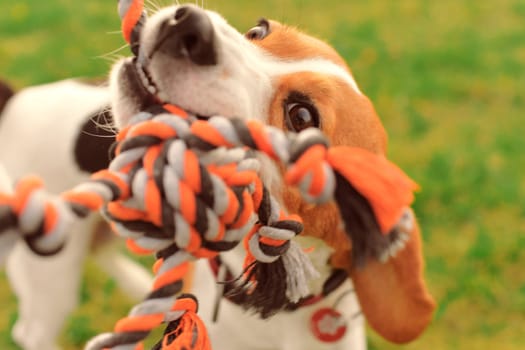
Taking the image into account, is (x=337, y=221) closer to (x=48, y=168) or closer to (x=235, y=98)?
(x=235, y=98)

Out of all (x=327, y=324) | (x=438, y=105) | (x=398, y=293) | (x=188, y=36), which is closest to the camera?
(x=188, y=36)

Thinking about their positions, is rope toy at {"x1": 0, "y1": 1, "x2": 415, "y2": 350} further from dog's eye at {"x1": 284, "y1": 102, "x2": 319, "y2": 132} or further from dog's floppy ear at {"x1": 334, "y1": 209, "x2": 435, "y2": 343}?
dog's floppy ear at {"x1": 334, "y1": 209, "x2": 435, "y2": 343}

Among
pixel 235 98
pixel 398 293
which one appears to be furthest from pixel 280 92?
pixel 398 293

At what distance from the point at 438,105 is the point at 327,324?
224cm

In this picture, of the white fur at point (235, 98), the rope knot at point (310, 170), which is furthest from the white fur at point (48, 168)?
the rope knot at point (310, 170)

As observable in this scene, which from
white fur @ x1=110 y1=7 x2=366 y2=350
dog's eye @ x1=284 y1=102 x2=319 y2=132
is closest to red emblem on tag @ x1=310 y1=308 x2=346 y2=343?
white fur @ x1=110 y1=7 x2=366 y2=350

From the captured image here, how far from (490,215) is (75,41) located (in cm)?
252

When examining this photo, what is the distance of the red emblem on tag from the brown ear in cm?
10

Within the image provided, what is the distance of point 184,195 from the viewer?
87cm

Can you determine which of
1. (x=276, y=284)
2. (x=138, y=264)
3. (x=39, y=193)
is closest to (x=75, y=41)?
(x=138, y=264)

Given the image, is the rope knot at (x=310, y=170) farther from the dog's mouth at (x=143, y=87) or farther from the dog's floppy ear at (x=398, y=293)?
the dog's floppy ear at (x=398, y=293)

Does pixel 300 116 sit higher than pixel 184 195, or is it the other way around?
pixel 184 195

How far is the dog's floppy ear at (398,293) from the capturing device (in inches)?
61.7

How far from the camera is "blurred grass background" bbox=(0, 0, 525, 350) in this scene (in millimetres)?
2590
